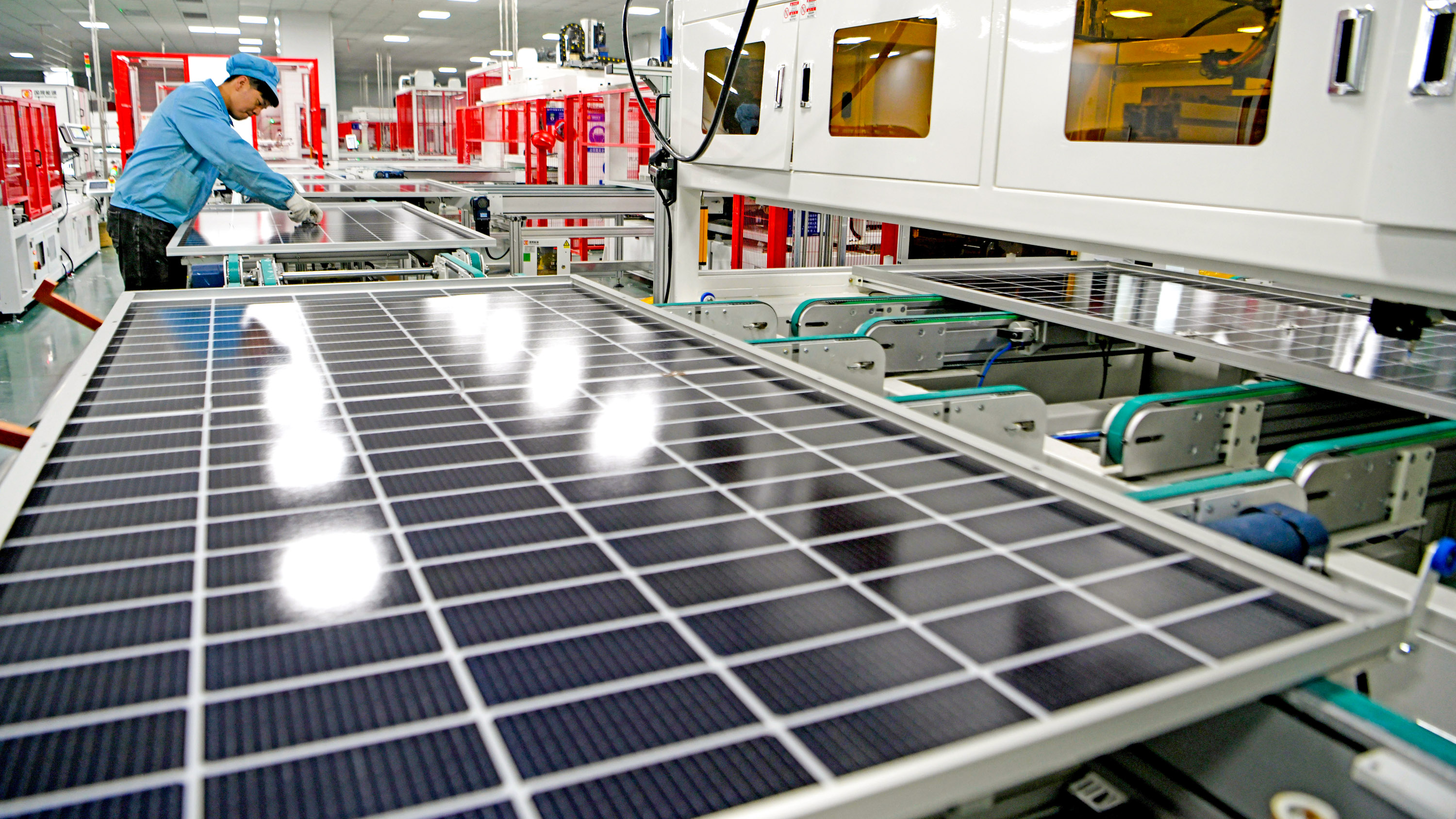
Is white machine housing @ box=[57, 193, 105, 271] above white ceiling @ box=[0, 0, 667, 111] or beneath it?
beneath

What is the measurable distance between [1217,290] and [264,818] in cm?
359

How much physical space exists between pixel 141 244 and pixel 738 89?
331 centimetres

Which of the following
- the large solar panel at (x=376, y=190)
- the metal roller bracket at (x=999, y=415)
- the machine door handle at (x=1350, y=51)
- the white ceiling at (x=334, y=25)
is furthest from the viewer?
the white ceiling at (x=334, y=25)

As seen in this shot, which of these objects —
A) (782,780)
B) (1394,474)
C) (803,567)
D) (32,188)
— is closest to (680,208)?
(1394,474)

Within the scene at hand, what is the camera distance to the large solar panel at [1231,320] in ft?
6.72

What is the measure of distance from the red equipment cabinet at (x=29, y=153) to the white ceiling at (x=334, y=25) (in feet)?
16.6

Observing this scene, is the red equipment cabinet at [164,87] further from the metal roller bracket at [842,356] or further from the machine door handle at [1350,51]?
the machine door handle at [1350,51]

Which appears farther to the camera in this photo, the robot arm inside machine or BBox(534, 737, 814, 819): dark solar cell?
the robot arm inside machine

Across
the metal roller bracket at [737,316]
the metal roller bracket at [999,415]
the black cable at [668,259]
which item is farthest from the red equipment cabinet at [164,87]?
the metal roller bracket at [999,415]

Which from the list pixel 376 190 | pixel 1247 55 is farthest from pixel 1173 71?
pixel 376 190

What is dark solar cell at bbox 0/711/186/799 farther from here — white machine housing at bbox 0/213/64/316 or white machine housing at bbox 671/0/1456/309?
white machine housing at bbox 0/213/64/316

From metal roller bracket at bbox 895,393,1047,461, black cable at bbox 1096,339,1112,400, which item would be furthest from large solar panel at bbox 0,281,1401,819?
black cable at bbox 1096,339,1112,400

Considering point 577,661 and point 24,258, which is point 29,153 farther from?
point 577,661

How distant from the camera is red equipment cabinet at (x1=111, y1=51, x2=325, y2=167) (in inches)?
372
